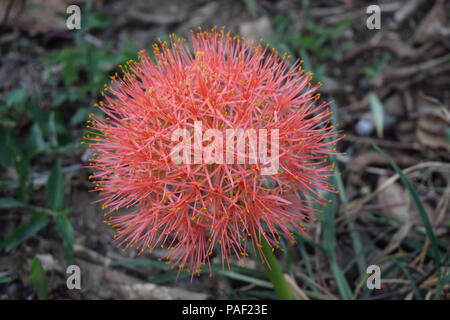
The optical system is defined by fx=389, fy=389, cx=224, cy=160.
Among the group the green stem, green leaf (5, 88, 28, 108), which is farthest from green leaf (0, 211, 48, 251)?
the green stem

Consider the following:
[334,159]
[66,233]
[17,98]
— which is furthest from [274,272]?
[17,98]

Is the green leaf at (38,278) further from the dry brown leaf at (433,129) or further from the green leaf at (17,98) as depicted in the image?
the dry brown leaf at (433,129)

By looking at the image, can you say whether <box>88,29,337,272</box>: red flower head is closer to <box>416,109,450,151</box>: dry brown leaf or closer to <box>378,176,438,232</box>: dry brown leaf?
<box>378,176,438,232</box>: dry brown leaf

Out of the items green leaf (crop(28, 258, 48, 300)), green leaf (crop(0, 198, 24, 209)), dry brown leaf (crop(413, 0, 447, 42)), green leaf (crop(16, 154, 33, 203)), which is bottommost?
green leaf (crop(28, 258, 48, 300))

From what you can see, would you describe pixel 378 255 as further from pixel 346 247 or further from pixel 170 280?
pixel 170 280

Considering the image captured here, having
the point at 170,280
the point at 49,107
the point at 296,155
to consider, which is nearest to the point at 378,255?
the point at 296,155
